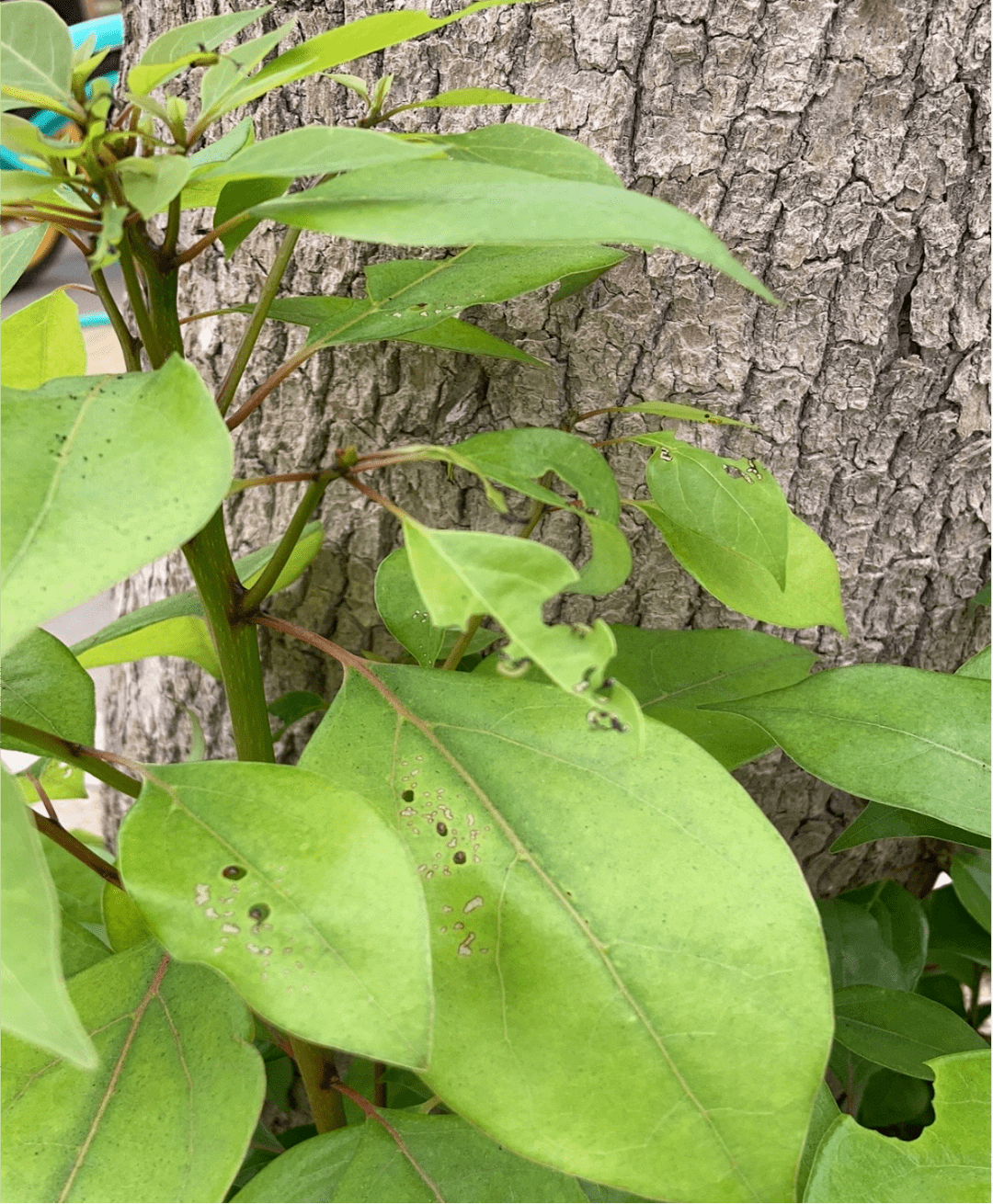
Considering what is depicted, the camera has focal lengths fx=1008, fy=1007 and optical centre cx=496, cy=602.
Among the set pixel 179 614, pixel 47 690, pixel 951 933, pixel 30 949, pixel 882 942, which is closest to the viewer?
pixel 30 949

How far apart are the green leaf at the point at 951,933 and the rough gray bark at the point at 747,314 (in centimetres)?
20

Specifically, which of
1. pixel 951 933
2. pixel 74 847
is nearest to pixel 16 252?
pixel 74 847

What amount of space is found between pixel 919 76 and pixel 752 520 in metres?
0.30

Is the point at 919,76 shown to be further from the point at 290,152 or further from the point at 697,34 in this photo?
the point at 290,152

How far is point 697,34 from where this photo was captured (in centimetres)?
59

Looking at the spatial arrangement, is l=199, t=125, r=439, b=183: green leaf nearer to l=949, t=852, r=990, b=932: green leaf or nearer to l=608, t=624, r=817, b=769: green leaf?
l=608, t=624, r=817, b=769: green leaf

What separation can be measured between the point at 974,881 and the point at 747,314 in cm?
49

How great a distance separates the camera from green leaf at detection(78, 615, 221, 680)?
2.22 ft

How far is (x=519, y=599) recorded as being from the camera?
1.12ft

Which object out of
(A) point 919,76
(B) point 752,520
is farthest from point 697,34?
(B) point 752,520

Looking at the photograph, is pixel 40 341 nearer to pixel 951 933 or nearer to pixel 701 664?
pixel 701 664

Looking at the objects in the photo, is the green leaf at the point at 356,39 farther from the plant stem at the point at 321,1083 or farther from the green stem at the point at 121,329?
the plant stem at the point at 321,1083

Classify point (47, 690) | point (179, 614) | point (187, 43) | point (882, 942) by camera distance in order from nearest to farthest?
1. point (187, 43)
2. point (47, 690)
3. point (179, 614)
4. point (882, 942)

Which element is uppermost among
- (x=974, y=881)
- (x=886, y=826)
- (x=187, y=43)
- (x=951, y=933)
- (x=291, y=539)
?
(x=187, y=43)
